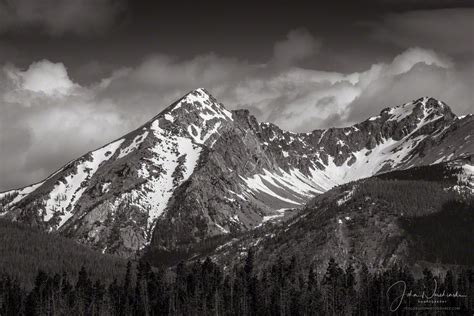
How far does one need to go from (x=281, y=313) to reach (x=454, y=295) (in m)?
46.5

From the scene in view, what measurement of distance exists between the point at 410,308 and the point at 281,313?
3489 centimetres

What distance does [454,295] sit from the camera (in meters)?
195

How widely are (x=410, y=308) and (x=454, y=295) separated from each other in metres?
12.1

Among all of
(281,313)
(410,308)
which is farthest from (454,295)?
(281,313)

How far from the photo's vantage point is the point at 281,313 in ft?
653

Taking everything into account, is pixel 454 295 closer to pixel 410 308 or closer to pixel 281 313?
pixel 410 308

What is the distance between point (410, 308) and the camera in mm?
197500
